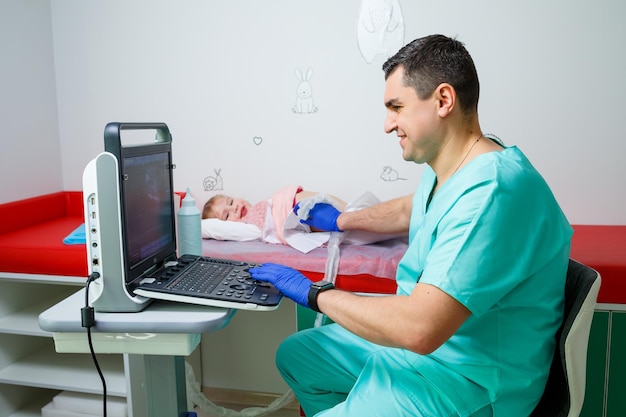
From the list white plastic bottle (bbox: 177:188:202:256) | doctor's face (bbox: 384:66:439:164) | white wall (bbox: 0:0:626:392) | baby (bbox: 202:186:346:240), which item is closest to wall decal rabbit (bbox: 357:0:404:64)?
white wall (bbox: 0:0:626:392)

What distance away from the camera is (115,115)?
2611mm

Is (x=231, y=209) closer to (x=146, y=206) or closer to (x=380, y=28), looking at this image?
(x=380, y=28)

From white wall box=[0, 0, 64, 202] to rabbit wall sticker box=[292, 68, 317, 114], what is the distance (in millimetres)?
1229

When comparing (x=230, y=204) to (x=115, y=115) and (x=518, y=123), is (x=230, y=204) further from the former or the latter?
(x=518, y=123)

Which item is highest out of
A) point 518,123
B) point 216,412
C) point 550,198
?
point 518,123

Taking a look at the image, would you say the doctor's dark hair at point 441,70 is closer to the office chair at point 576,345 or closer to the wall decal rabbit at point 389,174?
the office chair at point 576,345

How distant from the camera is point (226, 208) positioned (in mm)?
2393

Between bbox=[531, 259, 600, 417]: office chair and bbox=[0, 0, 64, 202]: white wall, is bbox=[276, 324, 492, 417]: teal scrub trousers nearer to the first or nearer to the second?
bbox=[531, 259, 600, 417]: office chair

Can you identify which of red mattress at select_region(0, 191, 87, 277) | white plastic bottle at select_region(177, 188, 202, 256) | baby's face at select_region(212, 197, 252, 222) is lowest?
red mattress at select_region(0, 191, 87, 277)

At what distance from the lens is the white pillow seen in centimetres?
215

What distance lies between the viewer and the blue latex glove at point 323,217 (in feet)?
6.68

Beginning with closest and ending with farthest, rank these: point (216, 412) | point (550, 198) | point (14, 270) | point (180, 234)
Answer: point (550, 198) < point (180, 234) < point (14, 270) < point (216, 412)

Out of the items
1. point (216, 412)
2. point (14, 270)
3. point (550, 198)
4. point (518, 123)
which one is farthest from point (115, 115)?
point (550, 198)

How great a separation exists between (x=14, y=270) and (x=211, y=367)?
95 centimetres
